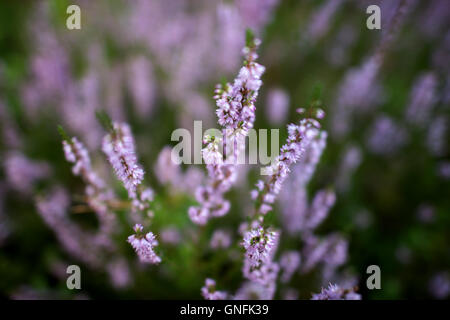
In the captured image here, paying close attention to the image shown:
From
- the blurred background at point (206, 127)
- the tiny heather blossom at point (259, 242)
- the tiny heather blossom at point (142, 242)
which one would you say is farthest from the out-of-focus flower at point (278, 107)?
the tiny heather blossom at point (142, 242)

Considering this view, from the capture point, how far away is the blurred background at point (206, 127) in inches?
112

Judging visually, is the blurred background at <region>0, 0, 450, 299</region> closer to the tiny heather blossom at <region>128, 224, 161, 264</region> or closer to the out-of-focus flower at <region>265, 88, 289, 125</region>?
the out-of-focus flower at <region>265, 88, 289, 125</region>

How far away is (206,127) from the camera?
3.78 meters

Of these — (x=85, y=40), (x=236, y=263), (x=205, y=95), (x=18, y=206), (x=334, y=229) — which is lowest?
(x=236, y=263)

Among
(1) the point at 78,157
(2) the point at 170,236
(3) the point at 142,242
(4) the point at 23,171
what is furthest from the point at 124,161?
(4) the point at 23,171

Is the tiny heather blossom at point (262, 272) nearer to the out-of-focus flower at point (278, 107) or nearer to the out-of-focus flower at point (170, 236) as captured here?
the out-of-focus flower at point (170, 236)

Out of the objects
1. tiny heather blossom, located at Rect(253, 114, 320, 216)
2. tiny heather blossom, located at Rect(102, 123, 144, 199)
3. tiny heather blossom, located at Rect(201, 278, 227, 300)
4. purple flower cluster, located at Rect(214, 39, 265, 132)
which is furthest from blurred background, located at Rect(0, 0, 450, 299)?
purple flower cluster, located at Rect(214, 39, 265, 132)

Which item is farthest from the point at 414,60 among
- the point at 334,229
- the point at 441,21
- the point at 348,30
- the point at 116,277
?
the point at 116,277

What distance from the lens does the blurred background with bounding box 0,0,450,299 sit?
285cm

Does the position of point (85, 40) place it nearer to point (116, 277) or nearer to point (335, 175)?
point (116, 277)

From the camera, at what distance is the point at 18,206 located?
3.47 metres
